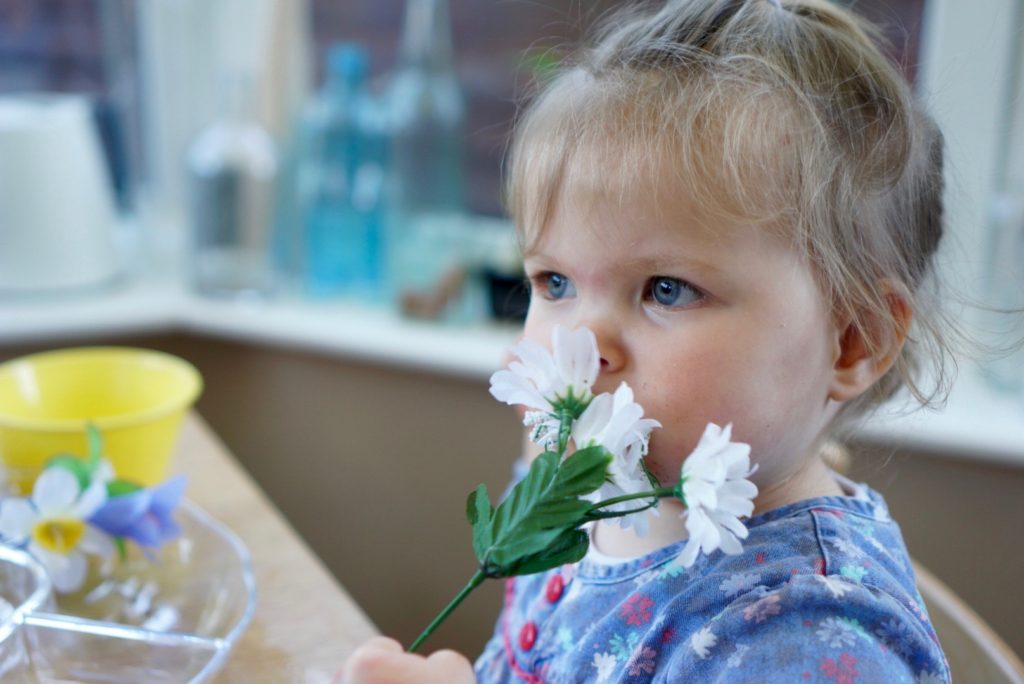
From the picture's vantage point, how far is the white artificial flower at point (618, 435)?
53cm

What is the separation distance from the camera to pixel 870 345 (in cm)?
69

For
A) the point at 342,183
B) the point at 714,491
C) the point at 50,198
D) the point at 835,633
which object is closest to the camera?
the point at 714,491

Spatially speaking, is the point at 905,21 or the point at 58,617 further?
the point at 905,21

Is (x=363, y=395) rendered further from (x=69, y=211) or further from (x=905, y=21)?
(x=905, y=21)

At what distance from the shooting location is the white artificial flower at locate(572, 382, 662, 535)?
0.53 metres

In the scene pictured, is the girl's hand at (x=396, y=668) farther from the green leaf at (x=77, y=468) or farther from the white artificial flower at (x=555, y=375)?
the green leaf at (x=77, y=468)

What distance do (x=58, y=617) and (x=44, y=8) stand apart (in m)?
1.22

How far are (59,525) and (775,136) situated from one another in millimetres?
588

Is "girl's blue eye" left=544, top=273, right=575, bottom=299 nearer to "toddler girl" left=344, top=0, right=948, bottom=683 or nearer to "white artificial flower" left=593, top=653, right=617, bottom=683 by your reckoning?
"toddler girl" left=344, top=0, right=948, bottom=683

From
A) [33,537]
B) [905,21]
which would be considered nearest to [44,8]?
[33,537]

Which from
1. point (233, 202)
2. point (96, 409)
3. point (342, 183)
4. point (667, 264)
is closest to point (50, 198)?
point (233, 202)

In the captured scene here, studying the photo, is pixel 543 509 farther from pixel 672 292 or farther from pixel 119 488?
pixel 119 488

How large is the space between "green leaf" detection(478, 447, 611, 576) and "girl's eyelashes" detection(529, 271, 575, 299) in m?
0.20

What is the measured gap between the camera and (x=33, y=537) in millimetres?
808
